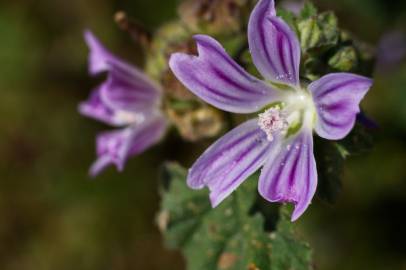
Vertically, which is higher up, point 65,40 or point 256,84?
point 256,84

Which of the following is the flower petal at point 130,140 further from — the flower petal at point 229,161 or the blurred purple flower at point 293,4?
the blurred purple flower at point 293,4

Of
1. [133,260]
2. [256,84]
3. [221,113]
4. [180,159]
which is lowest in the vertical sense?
[133,260]

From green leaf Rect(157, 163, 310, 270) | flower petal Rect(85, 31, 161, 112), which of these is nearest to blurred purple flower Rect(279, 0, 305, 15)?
flower petal Rect(85, 31, 161, 112)

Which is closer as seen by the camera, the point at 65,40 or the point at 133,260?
the point at 133,260

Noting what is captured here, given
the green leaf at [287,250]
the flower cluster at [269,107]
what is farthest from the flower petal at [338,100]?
the green leaf at [287,250]

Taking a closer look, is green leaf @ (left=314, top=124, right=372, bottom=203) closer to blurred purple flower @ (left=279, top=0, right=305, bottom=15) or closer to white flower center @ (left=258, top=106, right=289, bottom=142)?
white flower center @ (left=258, top=106, right=289, bottom=142)

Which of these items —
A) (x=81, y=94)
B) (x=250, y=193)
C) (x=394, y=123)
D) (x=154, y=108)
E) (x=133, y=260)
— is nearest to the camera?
(x=250, y=193)

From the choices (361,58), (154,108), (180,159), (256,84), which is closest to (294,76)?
(256,84)

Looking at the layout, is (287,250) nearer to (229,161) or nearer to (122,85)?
(229,161)

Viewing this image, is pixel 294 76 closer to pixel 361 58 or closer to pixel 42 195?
pixel 361 58
